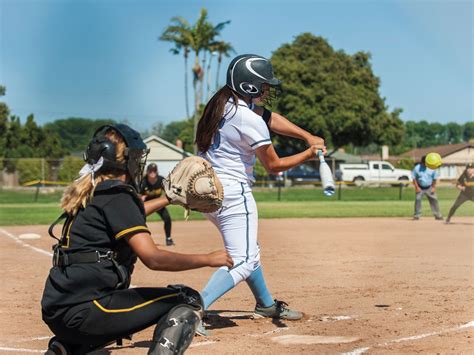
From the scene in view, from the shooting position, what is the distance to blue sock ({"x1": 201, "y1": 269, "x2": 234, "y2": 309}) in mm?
5648

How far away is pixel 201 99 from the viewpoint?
50.7 m

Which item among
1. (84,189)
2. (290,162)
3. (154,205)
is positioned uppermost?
(290,162)

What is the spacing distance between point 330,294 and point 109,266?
4421 millimetres

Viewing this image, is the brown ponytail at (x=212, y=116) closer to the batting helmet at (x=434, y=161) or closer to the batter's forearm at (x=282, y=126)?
the batter's forearm at (x=282, y=126)

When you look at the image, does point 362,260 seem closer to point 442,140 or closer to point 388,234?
point 388,234

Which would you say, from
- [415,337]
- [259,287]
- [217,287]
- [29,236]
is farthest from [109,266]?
[29,236]

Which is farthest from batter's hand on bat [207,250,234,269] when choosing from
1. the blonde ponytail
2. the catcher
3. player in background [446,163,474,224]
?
player in background [446,163,474,224]

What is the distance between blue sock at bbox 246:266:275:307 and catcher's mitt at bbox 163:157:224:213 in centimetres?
175

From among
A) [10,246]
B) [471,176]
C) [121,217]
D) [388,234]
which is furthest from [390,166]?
[121,217]

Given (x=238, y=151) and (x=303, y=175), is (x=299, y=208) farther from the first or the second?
(x=303, y=175)

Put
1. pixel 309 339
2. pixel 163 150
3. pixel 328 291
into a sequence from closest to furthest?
1. pixel 309 339
2. pixel 328 291
3. pixel 163 150

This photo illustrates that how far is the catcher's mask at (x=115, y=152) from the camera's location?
13.4 feet

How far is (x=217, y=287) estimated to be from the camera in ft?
18.7

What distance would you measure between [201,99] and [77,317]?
155 ft
